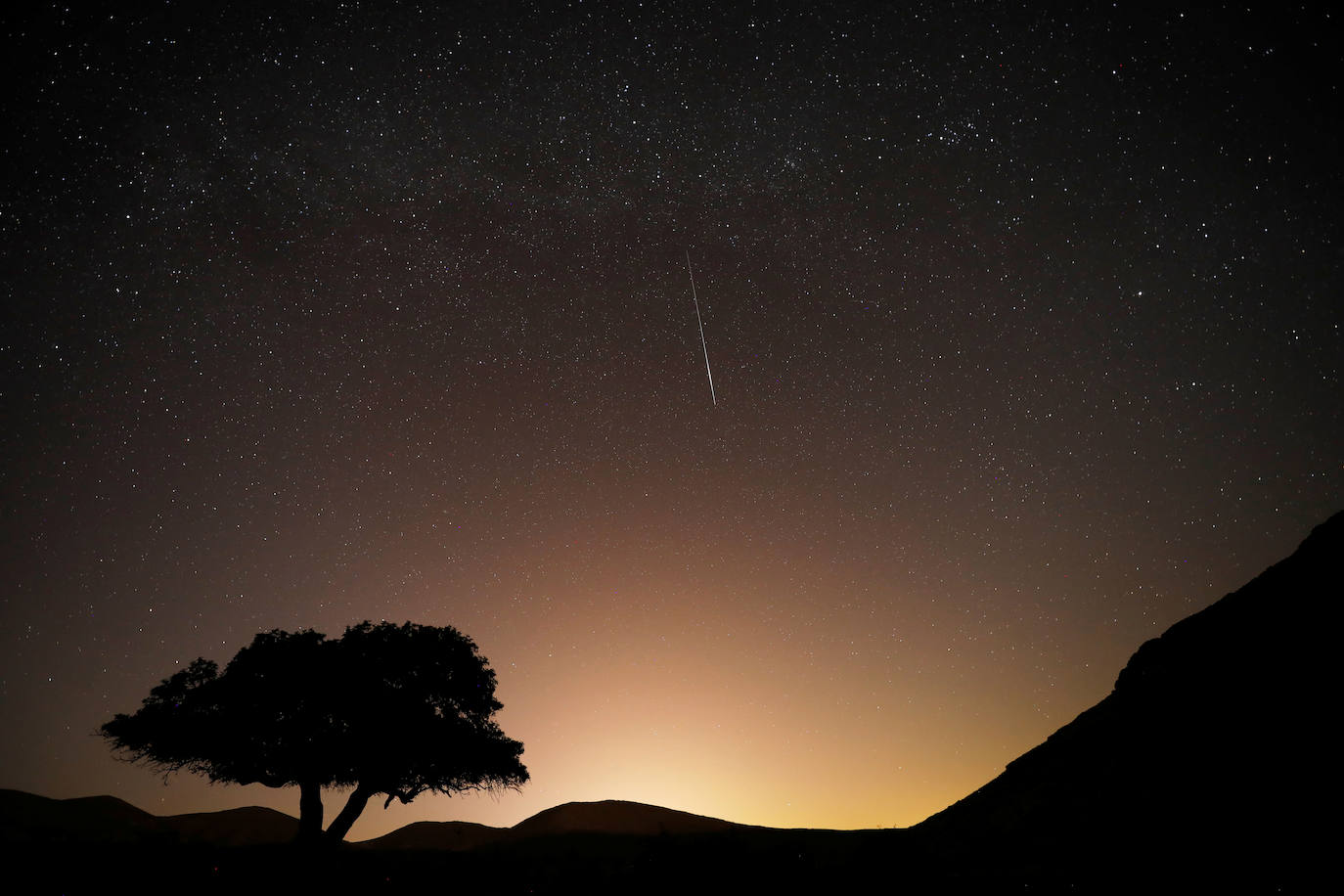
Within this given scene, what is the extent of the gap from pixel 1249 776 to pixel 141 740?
27.6 m

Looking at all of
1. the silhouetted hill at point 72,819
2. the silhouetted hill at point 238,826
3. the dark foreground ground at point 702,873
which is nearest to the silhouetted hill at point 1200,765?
the dark foreground ground at point 702,873

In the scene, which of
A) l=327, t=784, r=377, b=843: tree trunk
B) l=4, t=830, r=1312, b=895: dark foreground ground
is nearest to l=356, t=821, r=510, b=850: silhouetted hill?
l=327, t=784, r=377, b=843: tree trunk

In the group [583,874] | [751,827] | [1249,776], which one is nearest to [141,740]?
[583,874]

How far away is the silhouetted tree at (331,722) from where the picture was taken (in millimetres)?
21922

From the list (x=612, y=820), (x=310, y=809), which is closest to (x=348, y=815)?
(x=310, y=809)

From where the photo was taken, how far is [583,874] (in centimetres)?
1758

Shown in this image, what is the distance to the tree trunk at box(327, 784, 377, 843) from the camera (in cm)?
2209

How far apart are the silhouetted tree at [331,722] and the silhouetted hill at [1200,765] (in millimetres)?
15514

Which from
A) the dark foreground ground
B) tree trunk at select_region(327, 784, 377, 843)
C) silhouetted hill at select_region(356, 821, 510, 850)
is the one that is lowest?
the dark foreground ground

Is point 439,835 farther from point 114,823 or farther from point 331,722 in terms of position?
point 331,722

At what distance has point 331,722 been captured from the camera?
75.2ft

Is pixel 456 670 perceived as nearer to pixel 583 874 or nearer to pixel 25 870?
pixel 583 874

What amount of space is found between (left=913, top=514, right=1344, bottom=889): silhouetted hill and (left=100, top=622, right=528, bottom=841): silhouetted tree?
15514mm

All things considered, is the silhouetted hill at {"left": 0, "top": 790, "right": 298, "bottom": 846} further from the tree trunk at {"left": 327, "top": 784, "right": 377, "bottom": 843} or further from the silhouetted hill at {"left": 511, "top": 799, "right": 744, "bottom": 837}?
the silhouetted hill at {"left": 511, "top": 799, "right": 744, "bottom": 837}
